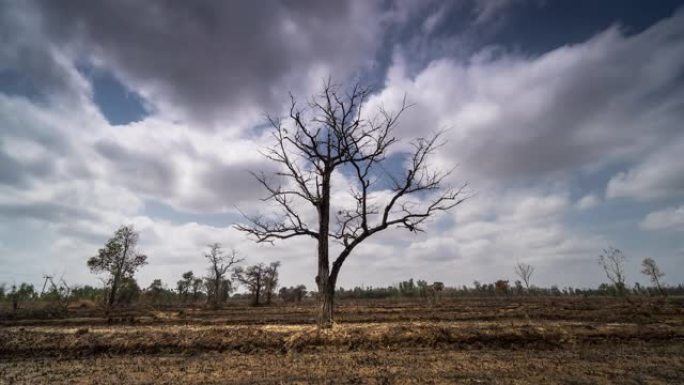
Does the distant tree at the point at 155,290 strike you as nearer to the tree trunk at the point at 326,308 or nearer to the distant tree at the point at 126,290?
the distant tree at the point at 126,290

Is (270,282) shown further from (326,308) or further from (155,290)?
(326,308)

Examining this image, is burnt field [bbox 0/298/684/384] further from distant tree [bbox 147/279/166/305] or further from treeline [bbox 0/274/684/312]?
distant tree [bbox 147/279/166/305]

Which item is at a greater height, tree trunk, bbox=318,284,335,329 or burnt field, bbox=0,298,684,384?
tree trunk, bbox=318,284,335,329

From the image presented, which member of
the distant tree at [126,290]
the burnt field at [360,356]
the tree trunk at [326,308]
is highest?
the distant tree at [126,290]

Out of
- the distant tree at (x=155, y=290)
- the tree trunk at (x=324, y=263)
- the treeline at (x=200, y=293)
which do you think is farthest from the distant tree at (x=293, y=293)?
the tree trunk at (x=324, y=263)

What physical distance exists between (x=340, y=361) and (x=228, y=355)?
134 inches

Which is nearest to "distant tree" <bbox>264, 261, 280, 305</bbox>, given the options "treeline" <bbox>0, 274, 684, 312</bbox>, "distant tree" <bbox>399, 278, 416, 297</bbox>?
"treeline" <bbox>0, 274, 684, 312</bbox>

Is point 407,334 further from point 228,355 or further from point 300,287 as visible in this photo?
point 300,287

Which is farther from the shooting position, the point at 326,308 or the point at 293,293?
the point at 293,293

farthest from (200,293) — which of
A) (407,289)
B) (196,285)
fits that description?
(407,289)

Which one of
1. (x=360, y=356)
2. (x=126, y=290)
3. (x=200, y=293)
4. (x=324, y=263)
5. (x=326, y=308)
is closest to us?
(x=360, y=356)

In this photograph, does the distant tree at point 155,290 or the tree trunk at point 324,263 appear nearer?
the tree trunk at point 324,263

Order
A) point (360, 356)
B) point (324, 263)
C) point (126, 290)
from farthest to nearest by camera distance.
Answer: point (126, 290) < point (324, 263) < point (360, 356)

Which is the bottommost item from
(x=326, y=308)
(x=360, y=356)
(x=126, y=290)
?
(x=360, y=356)
